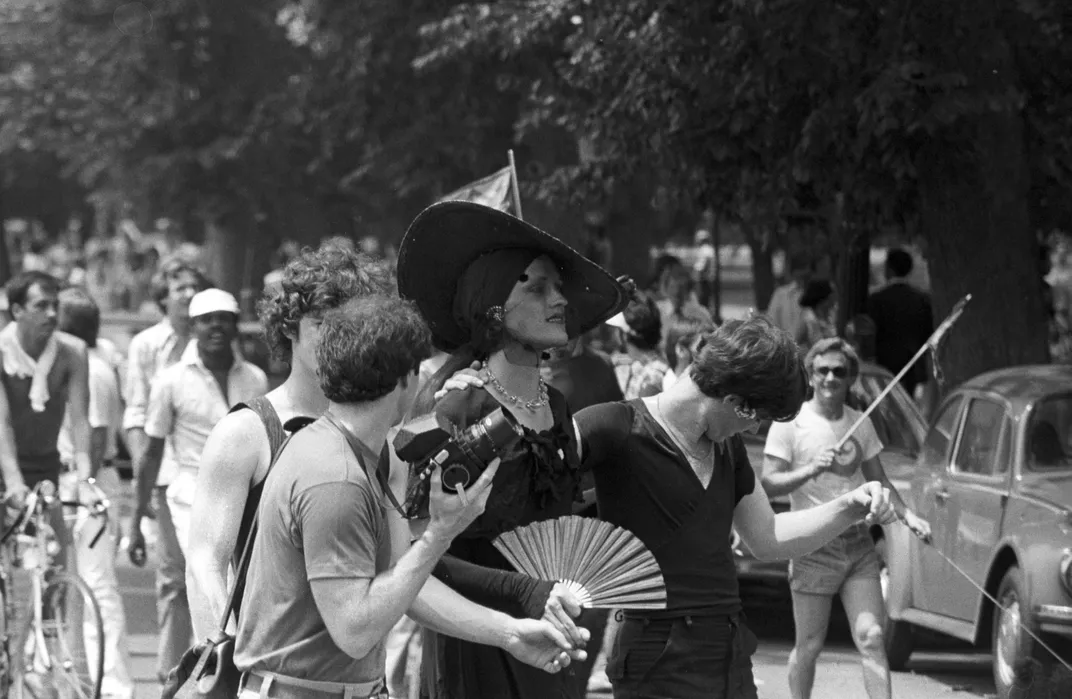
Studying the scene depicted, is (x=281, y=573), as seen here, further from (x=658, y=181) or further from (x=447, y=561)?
(x=658, y=181)

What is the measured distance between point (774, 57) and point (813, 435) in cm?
449

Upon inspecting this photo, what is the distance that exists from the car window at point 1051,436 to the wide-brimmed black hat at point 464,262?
4.89 m

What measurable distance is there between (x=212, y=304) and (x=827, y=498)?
2.71m

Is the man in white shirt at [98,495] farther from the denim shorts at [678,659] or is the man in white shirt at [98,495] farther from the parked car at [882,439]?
the denim shorts at [678,659]

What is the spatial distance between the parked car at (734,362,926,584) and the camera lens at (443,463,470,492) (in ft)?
23.1

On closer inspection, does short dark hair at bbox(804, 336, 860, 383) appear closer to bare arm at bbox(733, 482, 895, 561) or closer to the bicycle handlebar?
the bicycle handlebar

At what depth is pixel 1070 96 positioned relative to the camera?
12.7 m

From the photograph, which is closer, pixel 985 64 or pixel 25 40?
pixel 985 64

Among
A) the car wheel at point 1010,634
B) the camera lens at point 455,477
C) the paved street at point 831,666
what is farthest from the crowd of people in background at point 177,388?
the camera lens at point 455,477

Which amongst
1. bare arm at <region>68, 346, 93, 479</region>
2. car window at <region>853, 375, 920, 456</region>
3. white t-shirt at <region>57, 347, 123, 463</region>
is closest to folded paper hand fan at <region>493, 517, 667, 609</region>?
bare arm at <region>68, 346, 93, 479</region>

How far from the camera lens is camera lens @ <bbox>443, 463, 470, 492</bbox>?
134 inches

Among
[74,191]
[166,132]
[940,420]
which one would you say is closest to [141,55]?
[166,132]

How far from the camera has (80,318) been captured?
33.4 feet

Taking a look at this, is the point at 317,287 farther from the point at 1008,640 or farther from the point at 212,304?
the point at 1008,640
